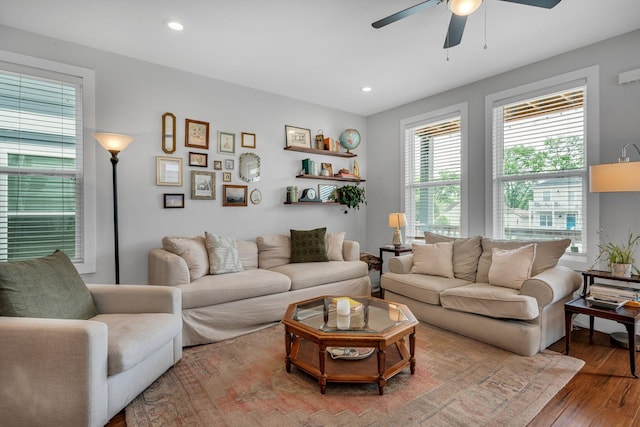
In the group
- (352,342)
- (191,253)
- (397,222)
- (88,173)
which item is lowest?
(352,342)

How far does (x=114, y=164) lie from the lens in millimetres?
2945

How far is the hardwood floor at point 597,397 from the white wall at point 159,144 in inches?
79.0

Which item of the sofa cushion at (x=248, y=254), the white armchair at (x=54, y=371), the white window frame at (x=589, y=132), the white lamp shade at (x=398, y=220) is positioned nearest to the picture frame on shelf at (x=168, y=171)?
the sofa cushion at (x=248, y=254)

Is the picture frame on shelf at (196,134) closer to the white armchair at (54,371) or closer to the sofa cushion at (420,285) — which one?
the white armchair at (54,371)

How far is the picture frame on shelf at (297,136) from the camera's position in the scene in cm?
449

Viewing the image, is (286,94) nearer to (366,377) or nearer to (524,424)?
(366,377)

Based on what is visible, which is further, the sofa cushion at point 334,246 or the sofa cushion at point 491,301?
the sofa cushion at point 334,246

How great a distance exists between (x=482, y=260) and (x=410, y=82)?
2296 mm

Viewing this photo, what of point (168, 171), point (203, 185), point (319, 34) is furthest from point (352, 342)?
Answer: point (168, 171)

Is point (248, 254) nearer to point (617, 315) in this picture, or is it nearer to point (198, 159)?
point (198, 159)

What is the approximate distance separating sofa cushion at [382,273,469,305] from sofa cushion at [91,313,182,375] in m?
2.20

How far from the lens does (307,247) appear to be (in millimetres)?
4035

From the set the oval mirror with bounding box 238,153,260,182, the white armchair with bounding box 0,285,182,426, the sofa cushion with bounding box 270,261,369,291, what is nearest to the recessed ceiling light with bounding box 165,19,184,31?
the oval mirror with bounding box 238,153,260,182

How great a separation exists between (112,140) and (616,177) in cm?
418
